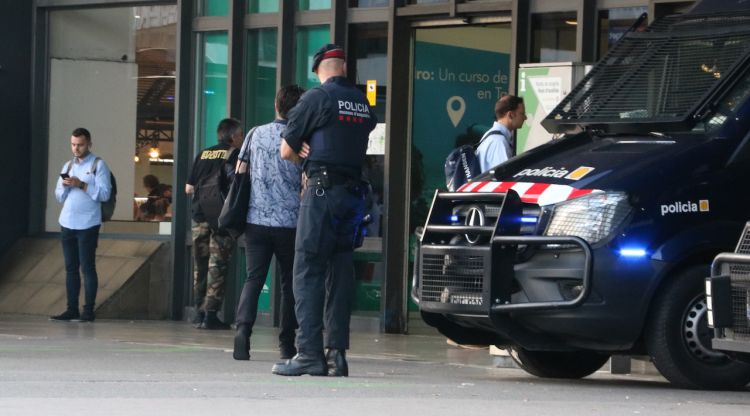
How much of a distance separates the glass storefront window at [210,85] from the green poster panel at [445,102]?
8.18ft

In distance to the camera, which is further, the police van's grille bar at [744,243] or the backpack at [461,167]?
the backpack at [461,167]

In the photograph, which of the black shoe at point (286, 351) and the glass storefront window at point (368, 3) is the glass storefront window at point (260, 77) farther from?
the black shoe at point (286, 351)

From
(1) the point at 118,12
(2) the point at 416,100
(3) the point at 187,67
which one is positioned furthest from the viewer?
(1) the point at 118,12

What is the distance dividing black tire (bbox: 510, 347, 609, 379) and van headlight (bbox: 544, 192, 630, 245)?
4.38ft

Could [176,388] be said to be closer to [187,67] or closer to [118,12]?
[187,67]

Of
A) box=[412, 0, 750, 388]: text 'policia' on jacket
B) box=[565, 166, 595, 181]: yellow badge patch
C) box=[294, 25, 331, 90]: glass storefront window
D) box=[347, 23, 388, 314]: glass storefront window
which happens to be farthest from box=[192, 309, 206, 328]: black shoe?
box=[565, 166, 595, 181]: yellow badge patch

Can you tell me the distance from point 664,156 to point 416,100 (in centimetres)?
611

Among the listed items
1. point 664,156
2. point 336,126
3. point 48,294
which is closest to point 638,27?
point 664,156

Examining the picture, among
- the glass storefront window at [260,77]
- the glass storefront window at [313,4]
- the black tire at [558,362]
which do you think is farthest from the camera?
the glass storefront window at [260,77]

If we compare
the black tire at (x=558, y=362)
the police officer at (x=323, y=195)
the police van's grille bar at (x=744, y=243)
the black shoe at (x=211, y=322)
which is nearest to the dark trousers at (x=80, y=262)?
the black shoe at (x=211, y=322)

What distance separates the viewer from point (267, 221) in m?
10.6

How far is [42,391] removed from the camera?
8.17 metres

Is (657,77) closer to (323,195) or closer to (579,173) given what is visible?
(579,173)

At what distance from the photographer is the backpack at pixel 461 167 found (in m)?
12.0
